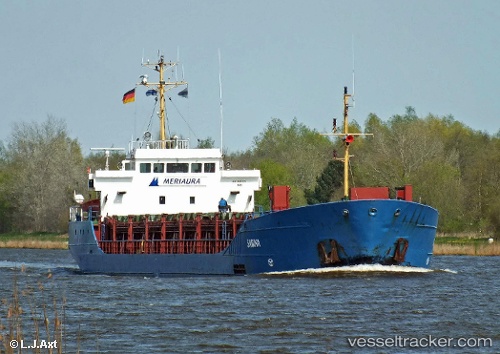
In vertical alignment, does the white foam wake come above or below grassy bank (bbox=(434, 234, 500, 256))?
below

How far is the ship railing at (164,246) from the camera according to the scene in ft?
143

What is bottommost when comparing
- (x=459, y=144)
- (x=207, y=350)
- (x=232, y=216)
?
(x=207, y=350)

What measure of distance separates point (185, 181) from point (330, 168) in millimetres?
41067

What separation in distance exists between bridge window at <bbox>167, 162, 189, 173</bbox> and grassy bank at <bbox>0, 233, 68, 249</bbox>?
35549 mm

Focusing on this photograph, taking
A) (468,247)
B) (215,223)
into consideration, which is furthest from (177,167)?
(468,247)

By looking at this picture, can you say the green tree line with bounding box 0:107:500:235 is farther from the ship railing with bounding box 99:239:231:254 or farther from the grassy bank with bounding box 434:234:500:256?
the ship railing with bounding box 99:239:231:254

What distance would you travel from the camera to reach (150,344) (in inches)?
920

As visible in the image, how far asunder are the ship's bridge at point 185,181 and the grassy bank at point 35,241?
114ft

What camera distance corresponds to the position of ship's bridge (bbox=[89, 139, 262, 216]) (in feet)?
155

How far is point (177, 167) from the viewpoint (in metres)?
47.2

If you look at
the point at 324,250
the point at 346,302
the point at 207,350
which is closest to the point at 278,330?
the point at 207,350

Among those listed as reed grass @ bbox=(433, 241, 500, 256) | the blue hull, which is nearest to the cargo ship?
the blue hull

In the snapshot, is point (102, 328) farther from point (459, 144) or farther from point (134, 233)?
point (459, 144)

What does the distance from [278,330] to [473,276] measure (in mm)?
17436
